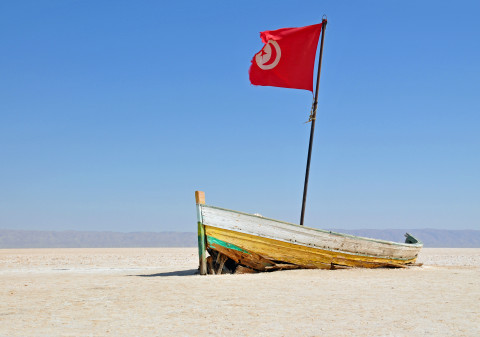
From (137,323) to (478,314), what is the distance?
5.49 metres

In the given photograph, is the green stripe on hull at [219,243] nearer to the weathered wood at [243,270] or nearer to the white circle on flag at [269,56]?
the weathered wood at [243,270]

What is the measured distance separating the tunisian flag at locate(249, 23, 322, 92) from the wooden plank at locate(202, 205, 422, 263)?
5.03 m

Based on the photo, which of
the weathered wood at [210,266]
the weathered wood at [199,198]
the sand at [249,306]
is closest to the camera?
the sand at [249,306]

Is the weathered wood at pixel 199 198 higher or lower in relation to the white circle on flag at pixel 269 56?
lower

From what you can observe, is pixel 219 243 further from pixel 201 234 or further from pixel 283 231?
pixel 283 231

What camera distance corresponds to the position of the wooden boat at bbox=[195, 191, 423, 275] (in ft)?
43.6

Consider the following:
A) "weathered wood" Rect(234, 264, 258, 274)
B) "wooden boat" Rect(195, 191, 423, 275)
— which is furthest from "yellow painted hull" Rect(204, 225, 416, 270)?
"weathered wood" Rect(234, 264, 258, 274)

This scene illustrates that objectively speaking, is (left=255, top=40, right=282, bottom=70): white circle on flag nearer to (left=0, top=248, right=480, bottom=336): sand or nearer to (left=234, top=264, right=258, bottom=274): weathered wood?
(left=234, top=264, right=258, bottom=274): weathered wood

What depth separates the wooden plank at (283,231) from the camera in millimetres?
13305

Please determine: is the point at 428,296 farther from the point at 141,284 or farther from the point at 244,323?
the point at 141,284

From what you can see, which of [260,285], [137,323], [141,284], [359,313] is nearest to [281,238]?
[260,285]

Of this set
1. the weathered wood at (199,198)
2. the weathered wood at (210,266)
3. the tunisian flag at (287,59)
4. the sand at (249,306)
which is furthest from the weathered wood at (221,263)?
the tunisian flag at (287,59)

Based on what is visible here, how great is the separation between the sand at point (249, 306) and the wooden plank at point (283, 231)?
0.92 metres

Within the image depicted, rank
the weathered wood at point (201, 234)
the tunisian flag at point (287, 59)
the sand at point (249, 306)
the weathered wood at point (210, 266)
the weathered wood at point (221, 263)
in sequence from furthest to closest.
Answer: the tunisian flag at point (287, 59) → the weathered wood at point (210, 266) → the weathered wood at point (221, 263) → the weathered wood at point (201, 234) → the sand at point (249, 306)
